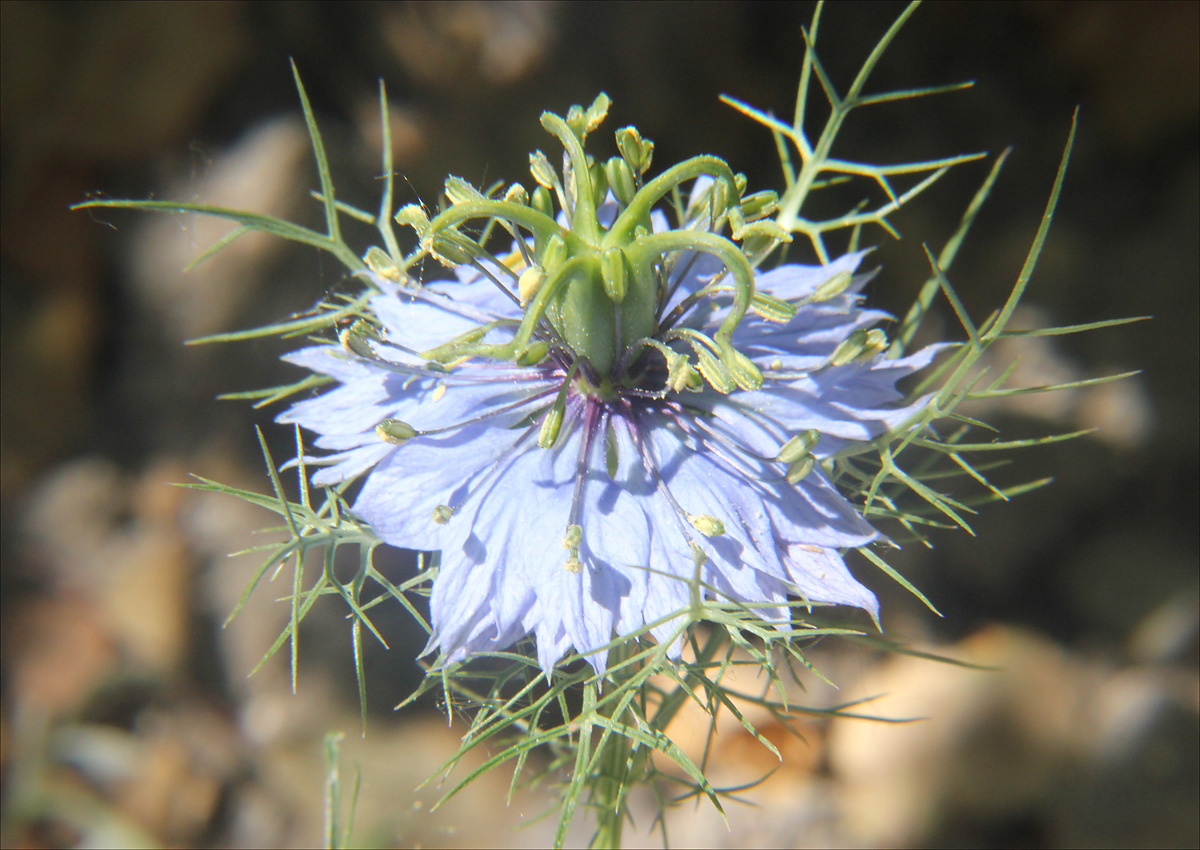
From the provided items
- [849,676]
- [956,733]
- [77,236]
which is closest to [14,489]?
[77,236]

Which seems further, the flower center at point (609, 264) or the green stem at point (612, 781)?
the green stem at point (612, 781)

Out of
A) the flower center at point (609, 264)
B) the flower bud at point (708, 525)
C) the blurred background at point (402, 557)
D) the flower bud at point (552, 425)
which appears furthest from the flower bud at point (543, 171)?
the blurred background at point (402, 557)

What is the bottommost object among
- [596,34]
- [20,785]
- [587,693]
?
[20,785]

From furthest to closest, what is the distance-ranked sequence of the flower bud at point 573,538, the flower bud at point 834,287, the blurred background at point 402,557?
the blurred background at point 402,557 → the flower bud at point 834,287 → the flower bud at point 573,538

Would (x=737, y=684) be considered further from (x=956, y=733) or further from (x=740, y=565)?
(x=740, y=565)

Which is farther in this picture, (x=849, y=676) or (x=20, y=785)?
(x=849, y=676)

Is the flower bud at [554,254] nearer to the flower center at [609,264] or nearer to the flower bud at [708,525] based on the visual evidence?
the flower center at [609,264]

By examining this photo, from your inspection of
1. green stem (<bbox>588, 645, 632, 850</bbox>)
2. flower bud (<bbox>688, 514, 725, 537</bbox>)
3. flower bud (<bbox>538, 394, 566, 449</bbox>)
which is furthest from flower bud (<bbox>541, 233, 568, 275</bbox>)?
green stem (<bbox>588, 645, 632, 850</bbox>)

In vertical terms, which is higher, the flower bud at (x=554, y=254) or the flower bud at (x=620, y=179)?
the flower bud at (x=620, y=179)

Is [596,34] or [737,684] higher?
[596,34]
